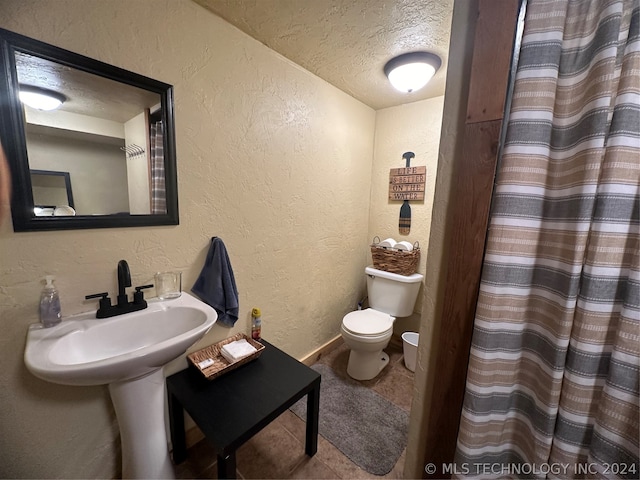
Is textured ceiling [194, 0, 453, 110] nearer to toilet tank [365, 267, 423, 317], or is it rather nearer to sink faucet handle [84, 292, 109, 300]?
sink faucet handle [84, 292, 109, 300]

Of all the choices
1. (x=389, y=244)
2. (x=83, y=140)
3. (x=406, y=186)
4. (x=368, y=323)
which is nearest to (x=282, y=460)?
(x=368, y=323)

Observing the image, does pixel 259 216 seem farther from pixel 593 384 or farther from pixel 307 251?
pixel 593 384

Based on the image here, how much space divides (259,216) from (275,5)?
1015 millimetres

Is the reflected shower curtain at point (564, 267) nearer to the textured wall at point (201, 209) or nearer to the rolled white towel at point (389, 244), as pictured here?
the textured wall at point (201, 209)

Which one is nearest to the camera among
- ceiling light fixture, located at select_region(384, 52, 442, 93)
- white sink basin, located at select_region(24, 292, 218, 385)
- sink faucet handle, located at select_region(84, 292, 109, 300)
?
white sink basin, located at select_region(24, 292, 218, 385)

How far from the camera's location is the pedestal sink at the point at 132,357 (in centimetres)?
75

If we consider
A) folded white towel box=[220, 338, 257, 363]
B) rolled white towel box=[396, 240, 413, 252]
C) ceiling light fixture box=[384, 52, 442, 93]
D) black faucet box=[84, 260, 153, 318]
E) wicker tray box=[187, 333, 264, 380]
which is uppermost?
ceiling light fixture box=[384, 52, 442, 93]

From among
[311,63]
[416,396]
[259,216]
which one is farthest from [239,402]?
[311,63]

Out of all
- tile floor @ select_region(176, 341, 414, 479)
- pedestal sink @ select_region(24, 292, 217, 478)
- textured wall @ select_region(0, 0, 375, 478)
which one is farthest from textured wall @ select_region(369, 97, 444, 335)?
pedestal sink @ select_region(24, 292, 217, 478)

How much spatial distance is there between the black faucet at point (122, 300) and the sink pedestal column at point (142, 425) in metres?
0.27

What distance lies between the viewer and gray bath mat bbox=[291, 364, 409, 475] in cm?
130

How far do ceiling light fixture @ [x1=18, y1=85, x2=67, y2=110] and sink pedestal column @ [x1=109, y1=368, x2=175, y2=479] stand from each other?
102cm

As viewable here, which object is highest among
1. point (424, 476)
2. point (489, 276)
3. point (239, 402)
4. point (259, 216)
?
point (259, 216)

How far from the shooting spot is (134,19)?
97 centimetres
